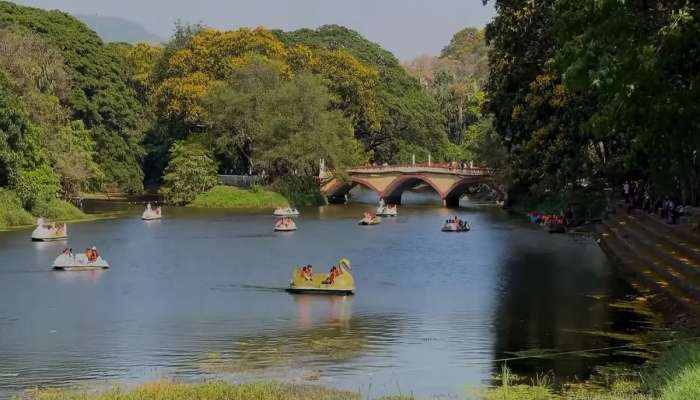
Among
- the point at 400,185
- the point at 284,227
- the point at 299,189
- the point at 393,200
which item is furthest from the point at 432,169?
the point at 284,227

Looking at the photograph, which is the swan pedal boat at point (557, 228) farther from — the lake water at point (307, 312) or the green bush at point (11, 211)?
the green bush at point (11, 211)

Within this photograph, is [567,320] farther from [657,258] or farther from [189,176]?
[189,176]

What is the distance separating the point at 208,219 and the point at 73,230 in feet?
45.1

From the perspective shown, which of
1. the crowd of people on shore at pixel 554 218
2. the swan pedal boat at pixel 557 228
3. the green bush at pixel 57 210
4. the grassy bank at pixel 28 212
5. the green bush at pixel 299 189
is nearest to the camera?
the swan pedal boat at pixel 557 228

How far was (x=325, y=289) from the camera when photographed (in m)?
38.1

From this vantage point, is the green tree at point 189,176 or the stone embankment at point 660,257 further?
the green tree at point 189,176

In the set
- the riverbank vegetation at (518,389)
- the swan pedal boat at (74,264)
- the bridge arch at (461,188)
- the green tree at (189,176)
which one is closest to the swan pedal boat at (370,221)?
the bridge arch at (461,188)

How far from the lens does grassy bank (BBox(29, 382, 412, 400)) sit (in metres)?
20.4

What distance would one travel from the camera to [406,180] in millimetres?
99625

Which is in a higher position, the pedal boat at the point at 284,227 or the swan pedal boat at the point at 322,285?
the pedal boat at the point at 284,227

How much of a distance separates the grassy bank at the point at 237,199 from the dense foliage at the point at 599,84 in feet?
131

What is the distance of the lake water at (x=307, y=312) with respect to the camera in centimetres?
2562

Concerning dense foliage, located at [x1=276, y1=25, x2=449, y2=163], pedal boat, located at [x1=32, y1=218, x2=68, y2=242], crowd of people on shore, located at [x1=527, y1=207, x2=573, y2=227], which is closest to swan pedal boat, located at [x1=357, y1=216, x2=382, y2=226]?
crowd of people on shore, located at [x1=527, y1=207, x2=573, y2=227]

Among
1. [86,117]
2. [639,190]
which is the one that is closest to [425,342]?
[639,190]
